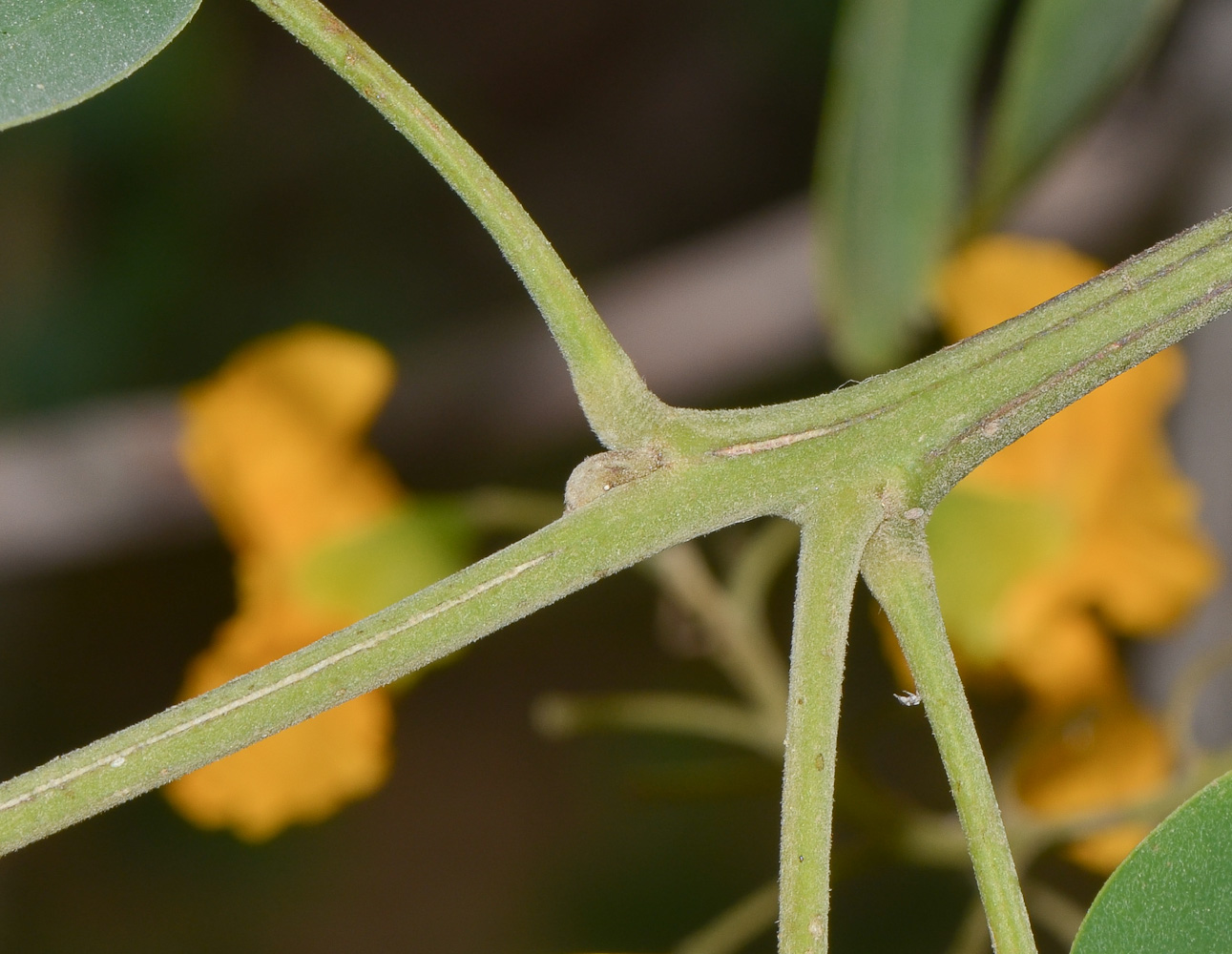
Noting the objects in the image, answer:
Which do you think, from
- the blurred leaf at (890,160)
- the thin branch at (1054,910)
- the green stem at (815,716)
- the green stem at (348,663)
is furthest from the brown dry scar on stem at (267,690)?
the blurred leaf at (890,160)

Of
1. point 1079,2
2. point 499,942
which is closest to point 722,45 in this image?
point 499,942

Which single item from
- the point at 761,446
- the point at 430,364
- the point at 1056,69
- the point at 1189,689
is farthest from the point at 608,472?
the point at 430,364

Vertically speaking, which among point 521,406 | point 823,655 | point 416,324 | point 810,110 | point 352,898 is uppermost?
point 810,110

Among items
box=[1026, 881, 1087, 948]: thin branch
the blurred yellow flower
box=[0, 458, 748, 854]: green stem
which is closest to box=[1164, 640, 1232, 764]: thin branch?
the blurred yellow flower

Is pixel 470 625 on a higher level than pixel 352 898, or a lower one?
lower

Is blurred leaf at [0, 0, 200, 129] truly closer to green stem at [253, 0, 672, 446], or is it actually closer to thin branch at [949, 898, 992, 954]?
green stem at [253, 0, 672, 446]

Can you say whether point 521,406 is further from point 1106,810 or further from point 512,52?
point 512,52

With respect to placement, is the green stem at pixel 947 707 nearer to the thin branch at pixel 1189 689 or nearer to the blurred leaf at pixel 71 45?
the blurred leaf at pixel 71 45
